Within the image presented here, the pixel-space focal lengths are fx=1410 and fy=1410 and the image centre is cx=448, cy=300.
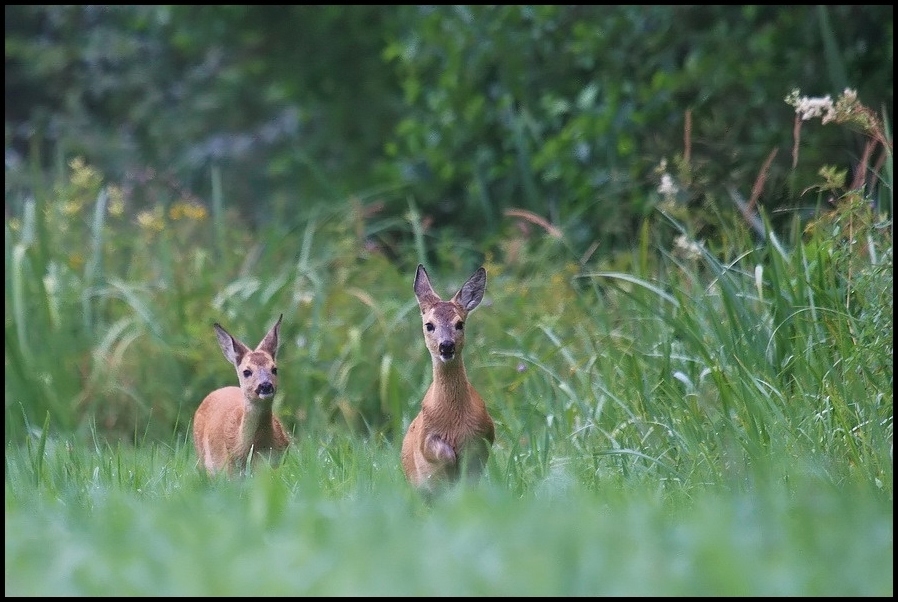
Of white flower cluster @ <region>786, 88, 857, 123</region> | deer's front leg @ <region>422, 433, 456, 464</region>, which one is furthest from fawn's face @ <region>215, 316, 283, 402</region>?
white flower cluster @ <region>786, 88, 857, 123</region>

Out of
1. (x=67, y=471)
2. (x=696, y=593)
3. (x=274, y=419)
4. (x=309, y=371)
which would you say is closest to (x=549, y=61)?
(x=309, y=371)

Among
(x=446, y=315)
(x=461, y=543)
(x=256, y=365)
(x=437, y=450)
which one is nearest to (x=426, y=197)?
(x=256, y=365)

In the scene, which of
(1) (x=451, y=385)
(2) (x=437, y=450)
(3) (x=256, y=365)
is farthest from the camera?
(3) (x=256, y=365)

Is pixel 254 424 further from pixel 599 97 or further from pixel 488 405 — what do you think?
pixel 599 97

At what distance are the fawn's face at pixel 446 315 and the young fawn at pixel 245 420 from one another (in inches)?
25.8

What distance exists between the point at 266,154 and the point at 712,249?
9549mm

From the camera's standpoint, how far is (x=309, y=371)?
8219mm

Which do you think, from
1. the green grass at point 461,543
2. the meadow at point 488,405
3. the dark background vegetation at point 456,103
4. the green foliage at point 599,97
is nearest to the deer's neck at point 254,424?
the meadow at point 488,405

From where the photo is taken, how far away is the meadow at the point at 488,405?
3438 millimetres

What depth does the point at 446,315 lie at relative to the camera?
5.39m

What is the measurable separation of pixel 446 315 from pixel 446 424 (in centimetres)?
43

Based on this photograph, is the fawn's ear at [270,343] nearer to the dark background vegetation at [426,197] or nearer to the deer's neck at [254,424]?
the deer's neck at [254,424]

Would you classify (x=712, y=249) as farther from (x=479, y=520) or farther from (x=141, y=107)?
(x=141, y=107)

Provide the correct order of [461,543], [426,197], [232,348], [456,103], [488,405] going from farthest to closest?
[426,197], [456,103], [488,405], [232,348], [461,543]
